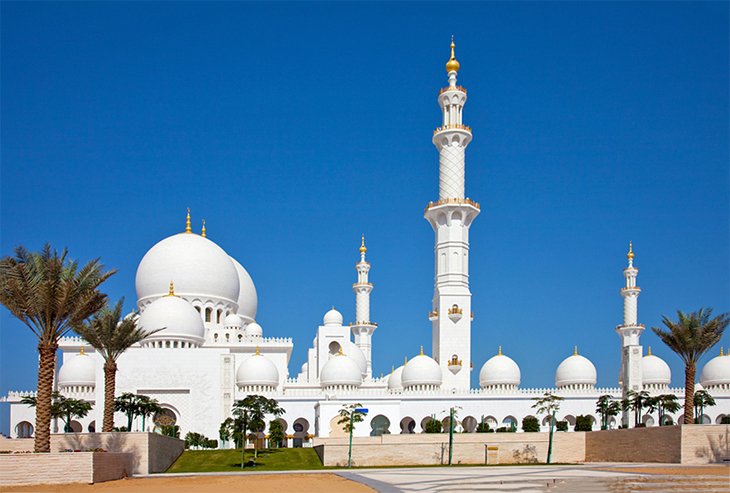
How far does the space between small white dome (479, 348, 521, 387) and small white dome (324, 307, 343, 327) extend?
417 inches

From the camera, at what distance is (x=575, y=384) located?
1935 inches

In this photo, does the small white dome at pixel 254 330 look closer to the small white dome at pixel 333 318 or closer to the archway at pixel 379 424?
the small white dome at pixel 333 318

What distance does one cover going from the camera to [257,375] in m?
45.6

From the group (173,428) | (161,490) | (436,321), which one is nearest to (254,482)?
(161,490)

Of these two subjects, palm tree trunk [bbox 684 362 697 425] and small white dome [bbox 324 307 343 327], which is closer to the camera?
palm tree trunk [bbox 684 362 697 425]

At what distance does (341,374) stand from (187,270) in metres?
10.8

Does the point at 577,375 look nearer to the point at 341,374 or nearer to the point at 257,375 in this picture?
the point at 341,374

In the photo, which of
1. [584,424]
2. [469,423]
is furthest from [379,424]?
[584,424]

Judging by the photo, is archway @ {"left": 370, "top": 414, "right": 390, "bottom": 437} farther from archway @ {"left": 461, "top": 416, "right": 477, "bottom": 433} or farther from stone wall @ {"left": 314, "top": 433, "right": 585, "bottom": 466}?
stone wall @ {"left": 314, "top": 433, "right": 585, "bottom": 466}

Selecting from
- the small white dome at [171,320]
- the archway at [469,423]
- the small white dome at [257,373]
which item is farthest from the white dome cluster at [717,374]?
the small white dome at [171,320]

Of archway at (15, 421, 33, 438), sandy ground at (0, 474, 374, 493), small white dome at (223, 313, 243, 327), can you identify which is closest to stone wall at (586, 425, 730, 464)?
sandy ground at (0, 474, 374, 493)

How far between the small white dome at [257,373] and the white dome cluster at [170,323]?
277 centimetres

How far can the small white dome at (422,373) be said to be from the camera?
4738 cm

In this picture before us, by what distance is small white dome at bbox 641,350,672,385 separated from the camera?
167 ft
